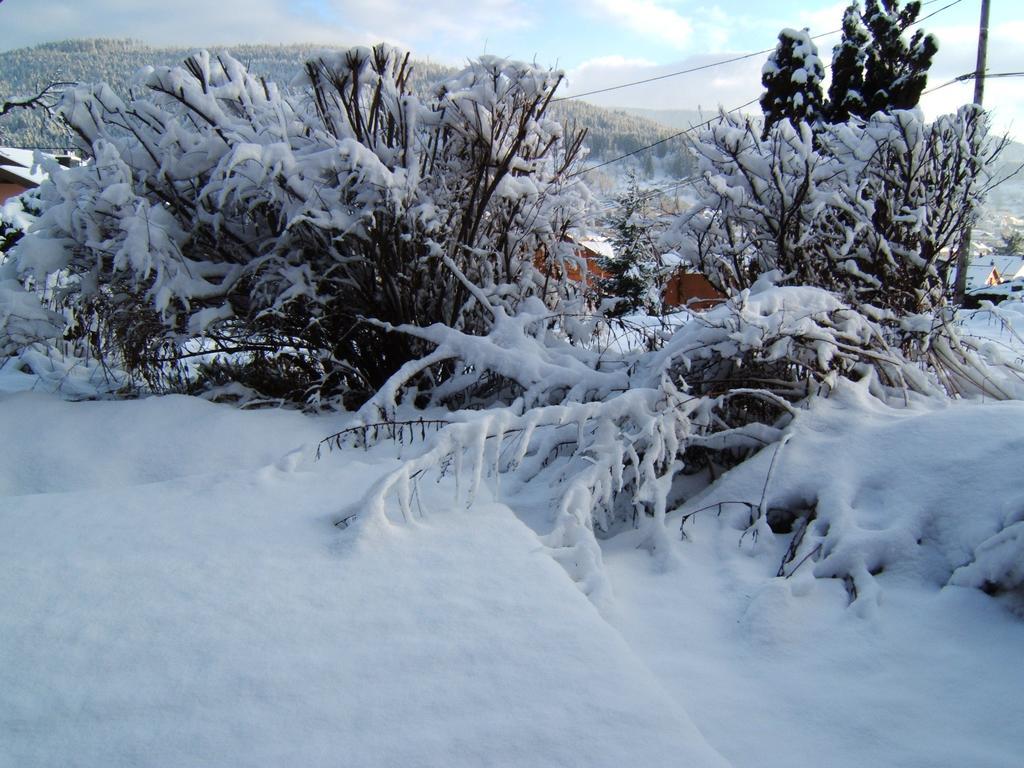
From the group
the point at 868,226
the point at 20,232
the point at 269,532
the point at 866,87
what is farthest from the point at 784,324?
the point at 866,87

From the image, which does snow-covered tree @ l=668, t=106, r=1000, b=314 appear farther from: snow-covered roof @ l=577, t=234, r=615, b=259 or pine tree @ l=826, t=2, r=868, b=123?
pine tree @ l=826, t=2, r=868, b=123

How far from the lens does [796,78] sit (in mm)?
15258

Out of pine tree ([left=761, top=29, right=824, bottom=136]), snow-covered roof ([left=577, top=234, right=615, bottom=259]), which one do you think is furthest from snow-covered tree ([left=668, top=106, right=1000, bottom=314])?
pine tree ([left=761, top=29, right=824, bottom=136])

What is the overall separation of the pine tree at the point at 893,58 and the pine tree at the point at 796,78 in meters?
1.09

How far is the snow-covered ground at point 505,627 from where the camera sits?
142cm

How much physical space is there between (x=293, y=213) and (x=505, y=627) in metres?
3.28

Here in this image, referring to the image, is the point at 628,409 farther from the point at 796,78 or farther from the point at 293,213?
the point at 796,78

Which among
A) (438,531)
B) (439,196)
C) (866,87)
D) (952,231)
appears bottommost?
(438,531)

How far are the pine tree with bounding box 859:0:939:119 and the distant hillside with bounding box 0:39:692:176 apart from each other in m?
4.53

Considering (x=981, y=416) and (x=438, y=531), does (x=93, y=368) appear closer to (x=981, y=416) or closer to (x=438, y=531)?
(x=438, y=531)

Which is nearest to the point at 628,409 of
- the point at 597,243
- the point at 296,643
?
the point at 296,643

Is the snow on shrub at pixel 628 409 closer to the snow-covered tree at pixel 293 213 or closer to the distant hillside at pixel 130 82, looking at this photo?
the snow-covered tree at pixel 293 213

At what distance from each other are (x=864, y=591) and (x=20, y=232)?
7.52 meters

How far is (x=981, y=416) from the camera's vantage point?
3115 millimetres
